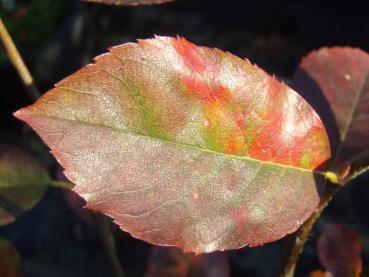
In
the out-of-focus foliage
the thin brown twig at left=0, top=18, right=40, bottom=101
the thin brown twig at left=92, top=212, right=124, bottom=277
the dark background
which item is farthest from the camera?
the out-of-focus foliage

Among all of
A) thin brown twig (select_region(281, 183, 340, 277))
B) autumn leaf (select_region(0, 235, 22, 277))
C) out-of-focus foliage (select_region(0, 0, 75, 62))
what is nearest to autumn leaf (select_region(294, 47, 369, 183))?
thin brown twig (select_region(281, 183, 340, 277))

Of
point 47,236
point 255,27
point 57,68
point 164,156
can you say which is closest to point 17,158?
point 164,156

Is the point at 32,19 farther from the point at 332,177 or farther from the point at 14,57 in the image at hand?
the point at 332,177

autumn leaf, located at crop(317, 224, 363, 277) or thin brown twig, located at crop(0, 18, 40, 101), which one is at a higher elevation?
thin brown twig, located at crop(0, 18, 40, 101)

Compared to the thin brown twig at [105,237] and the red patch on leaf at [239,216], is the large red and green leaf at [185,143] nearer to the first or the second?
the red patch on leaf at [239,216]

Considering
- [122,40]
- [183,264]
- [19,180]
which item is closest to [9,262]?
[19,180]

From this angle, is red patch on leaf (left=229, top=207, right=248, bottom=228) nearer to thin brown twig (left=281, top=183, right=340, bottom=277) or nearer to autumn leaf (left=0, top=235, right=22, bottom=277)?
thin brown twig (left=281, top=183, right=340, bottom=277)
